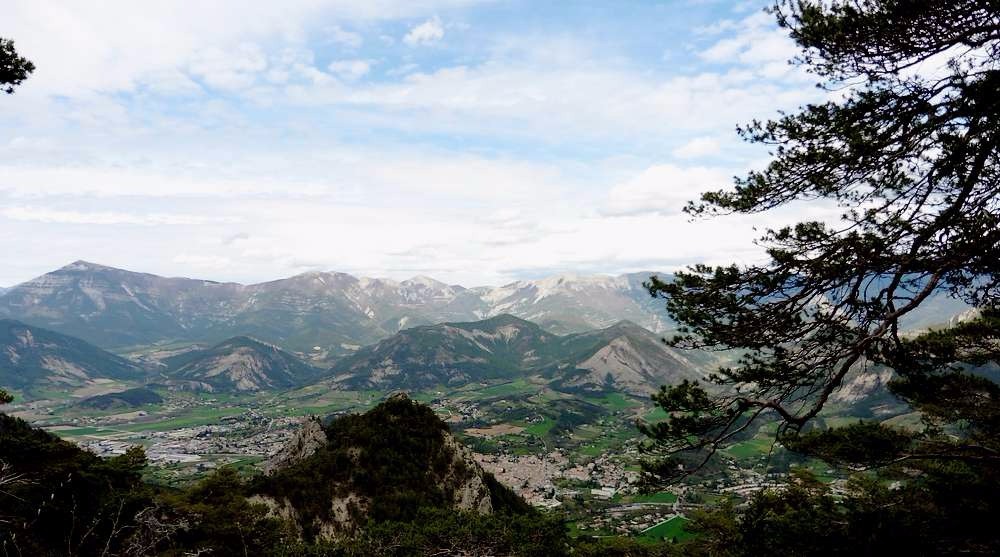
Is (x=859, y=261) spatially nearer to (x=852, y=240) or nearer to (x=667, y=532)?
(x=852, y=240)

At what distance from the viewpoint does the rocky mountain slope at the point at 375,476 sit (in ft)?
157

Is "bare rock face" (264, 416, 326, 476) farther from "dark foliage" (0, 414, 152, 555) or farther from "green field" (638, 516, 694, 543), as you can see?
"green field" (638, 516, 694, 543)

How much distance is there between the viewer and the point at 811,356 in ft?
42.7

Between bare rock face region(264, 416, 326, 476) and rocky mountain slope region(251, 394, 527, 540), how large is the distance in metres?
0.13

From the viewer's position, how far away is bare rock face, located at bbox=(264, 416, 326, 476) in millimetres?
63125

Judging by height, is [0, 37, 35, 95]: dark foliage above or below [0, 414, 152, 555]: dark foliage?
above

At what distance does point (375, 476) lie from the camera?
180 ft

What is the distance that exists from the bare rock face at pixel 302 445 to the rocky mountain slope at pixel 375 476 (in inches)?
5.2

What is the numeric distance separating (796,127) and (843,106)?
1.10 m

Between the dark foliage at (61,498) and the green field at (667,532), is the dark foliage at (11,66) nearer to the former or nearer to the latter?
the dark foliage at (61,498)

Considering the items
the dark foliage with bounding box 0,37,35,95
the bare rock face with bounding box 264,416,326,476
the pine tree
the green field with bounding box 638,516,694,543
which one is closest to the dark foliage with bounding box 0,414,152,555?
the dark foliage with bounding box 0,37,35,95

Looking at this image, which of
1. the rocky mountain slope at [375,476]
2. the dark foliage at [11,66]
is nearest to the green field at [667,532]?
the rocky mountain slope at [375,476]

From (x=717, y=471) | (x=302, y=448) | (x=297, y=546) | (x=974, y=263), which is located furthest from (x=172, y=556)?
(x=717, y=471)

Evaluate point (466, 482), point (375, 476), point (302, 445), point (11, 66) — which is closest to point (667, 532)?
point (466, 482)
